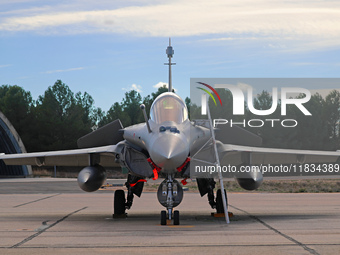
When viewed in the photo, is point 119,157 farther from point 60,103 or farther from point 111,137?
point 60,103

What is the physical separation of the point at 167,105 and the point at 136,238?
13.0 ft

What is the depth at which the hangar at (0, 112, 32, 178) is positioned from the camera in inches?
1954

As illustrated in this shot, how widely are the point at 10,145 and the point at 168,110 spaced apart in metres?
42.1

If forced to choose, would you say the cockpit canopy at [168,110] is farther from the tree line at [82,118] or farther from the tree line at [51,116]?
the tree line at [51,116]

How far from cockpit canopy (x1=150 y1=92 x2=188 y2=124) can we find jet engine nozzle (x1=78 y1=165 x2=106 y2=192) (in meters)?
2.73

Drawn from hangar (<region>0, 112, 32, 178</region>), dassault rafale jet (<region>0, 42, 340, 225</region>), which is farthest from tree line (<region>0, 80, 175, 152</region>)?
dassault rafale jet (<region>0, 42, 340, 225</region>)

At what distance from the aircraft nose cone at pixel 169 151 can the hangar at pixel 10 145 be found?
39115mm

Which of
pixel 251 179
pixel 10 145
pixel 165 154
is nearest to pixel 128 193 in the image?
pixel 251 179

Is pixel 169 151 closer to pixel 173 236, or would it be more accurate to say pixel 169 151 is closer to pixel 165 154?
pixel 165 154

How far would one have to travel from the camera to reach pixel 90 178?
1512cm

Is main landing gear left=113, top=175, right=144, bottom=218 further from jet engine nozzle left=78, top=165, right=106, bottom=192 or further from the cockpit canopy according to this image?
the cockpit canopy

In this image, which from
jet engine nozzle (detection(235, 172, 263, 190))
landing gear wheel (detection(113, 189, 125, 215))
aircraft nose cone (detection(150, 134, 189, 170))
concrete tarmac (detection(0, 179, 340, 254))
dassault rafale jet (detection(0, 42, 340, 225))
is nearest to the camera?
concrete tarmac (detection(0, 179, 340, 254))

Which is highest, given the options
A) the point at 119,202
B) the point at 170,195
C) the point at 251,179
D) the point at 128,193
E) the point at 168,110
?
the point at 168,110

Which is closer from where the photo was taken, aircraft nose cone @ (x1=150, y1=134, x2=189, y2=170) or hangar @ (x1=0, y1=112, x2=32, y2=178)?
aircraft nose cone @ (x1=150, y1=134, x2=189, y2=170)
